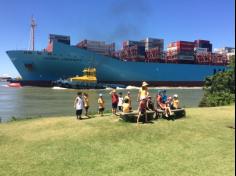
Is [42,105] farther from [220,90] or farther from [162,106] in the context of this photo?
[162,106]

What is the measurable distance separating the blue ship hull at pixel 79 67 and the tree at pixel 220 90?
151 ft

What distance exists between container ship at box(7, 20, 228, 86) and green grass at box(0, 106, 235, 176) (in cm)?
5851

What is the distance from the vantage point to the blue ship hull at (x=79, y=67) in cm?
7112

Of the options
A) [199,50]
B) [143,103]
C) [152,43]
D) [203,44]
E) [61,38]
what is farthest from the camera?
[203,44]

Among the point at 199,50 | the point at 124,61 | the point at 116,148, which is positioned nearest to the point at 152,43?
the point at 199,50

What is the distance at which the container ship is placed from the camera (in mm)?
71500

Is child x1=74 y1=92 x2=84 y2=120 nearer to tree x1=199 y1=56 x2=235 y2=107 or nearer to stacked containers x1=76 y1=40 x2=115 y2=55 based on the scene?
tree x1=199 y1=56 x2=235 y2=107

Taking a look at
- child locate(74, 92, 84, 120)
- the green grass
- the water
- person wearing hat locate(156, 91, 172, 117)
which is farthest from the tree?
child locate(74, 92, 84, 120)

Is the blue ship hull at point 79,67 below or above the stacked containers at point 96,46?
below

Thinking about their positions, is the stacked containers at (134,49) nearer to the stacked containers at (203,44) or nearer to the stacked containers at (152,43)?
the stacked containers at (152,43)

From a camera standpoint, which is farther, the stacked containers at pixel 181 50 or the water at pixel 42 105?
the stacked containers at pixel 181 50

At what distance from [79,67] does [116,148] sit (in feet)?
211

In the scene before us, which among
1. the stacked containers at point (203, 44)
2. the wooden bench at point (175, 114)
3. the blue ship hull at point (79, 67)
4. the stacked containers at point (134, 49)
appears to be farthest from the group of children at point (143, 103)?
the stacked containers at point (203, 44)

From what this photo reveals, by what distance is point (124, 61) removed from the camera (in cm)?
7856
